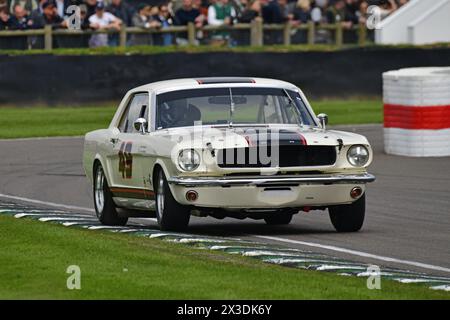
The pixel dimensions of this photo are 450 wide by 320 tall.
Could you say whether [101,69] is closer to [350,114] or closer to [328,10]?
[350,114]

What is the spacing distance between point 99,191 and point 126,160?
36.3 inches

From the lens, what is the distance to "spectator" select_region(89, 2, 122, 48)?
97.3 feet

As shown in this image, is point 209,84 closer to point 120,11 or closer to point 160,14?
point 120,11

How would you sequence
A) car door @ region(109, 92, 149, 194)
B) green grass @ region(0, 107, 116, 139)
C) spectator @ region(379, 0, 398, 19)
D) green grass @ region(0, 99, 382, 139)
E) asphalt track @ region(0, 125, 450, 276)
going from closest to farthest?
asphalt track @ region(0, 125, 450, 276)
car door @ region(109, 92, 149, 194)
green grass @ region(0, 107, 116, 139)
green grass @ region(0, 99, 382, 139)
spectator @ region(379, 0, 398, 19)

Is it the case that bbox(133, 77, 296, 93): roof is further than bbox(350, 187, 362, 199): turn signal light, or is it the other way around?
bbox(133, 77, 296, 93): roof

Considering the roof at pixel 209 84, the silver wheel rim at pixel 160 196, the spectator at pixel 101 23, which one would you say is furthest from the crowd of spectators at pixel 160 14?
the silver wheel rim at pixel 160 196

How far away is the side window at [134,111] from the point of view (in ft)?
44.2

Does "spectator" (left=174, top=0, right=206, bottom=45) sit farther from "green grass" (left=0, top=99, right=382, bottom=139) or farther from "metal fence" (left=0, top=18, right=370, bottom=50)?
"green grass" (left=0, top=99, right=382, bottom=139)

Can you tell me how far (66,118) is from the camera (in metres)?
27.9

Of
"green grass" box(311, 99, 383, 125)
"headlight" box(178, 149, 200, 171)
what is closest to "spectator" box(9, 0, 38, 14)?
"green grass" box(311, 99, 383, 125)

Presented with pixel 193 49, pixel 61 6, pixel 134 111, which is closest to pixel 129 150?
pixel 134 111

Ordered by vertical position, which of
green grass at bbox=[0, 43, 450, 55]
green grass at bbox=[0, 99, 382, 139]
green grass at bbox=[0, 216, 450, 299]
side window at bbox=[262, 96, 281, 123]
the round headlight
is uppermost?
green grass at bbox=[0, 43, 450, 55]

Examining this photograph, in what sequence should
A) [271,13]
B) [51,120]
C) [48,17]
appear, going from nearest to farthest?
[51,120] → [48,17] → [271,13]

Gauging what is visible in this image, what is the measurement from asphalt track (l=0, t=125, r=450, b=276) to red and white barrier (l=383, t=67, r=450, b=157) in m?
0.38
